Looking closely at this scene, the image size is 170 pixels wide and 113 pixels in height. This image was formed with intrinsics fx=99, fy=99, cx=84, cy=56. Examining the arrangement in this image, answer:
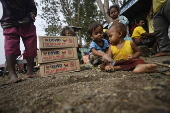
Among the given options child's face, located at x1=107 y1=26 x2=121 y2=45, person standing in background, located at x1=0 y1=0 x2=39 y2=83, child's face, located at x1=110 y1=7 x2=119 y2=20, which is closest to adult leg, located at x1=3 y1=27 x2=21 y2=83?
person standing in background, located at x1=0 y1=0 x2=39 y2=83

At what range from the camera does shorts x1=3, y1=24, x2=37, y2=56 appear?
162cm

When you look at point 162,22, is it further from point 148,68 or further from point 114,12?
point 148,68

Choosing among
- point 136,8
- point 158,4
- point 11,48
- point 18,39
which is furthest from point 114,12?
point 136,8

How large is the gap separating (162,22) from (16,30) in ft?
10.6

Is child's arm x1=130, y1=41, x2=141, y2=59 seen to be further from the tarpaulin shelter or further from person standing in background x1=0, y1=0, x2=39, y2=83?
the tarpaulin shelter

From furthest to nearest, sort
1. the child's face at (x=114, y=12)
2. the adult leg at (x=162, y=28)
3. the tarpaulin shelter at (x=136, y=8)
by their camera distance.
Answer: the tarpaulin shelter at (x=136, y=8), the child's face at (x=114, y=12), the adult leg at (x=162, y=28)

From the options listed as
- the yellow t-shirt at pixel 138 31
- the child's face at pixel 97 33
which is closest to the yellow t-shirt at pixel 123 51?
the child's face at pixel 97 33

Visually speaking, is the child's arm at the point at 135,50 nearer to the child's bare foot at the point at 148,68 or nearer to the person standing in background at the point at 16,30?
the child's bare foot at the point at 148,68

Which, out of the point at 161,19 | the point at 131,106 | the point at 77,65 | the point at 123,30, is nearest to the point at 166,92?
the point at 131,106

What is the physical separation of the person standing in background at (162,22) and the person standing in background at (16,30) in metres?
2.80

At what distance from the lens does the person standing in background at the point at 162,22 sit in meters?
2.26

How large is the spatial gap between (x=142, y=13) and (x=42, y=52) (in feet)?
19.3

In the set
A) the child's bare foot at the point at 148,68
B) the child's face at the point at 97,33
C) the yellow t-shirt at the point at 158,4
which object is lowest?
the child's bare foot at the point at 148,68

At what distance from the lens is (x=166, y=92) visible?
56 cm
